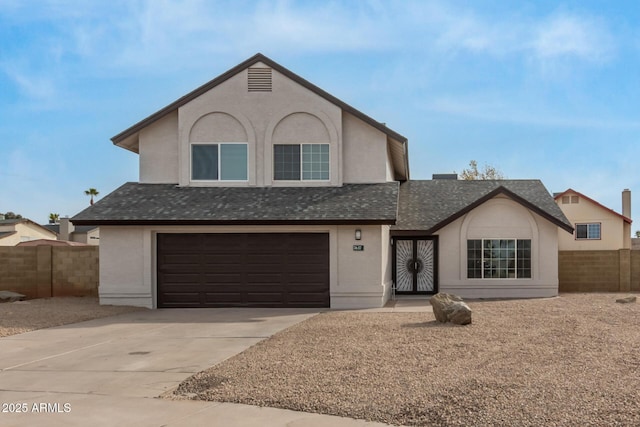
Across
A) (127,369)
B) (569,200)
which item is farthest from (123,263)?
(569,200)

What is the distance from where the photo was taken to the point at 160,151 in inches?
808

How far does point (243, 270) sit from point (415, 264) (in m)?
6.76

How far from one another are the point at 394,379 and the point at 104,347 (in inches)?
239

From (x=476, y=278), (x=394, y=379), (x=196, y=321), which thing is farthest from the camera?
(x=476, y=278)

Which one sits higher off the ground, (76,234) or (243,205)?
(243,205)

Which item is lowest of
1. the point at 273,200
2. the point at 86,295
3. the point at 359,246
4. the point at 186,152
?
the point at 86,295

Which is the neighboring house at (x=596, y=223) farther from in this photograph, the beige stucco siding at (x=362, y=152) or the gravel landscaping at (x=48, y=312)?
the gravel landscaping at (x=48, y=312)

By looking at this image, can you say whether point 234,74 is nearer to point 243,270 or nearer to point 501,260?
point 243,270

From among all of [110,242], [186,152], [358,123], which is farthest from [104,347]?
[358,123]

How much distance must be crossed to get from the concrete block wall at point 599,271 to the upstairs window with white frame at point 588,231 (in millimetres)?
19501

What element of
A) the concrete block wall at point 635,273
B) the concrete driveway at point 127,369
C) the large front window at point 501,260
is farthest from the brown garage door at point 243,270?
the concrete block wall at point 635,273

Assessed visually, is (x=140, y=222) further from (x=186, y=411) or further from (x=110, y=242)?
(x=186, y=411)

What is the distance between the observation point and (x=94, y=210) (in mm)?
18641

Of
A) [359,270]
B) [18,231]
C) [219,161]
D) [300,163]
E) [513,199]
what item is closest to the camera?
[359,270]
